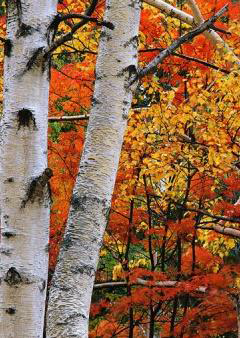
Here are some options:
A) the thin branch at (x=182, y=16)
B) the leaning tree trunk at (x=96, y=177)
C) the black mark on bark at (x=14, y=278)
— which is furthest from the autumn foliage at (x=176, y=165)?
the black mark on bark at (x=14, y=278)

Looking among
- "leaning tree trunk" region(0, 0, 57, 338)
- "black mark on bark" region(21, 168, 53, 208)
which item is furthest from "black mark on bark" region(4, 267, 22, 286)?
"black mark on bark" region(21, 168, 53, 208)

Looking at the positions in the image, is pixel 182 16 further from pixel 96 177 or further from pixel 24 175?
pixel 24 175

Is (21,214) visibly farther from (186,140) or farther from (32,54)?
(186,140)

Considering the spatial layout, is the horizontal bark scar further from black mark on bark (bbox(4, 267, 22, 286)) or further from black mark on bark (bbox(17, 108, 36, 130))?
black mark on bark (bbox(17, 108, 36, 130))

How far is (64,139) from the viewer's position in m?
9.99

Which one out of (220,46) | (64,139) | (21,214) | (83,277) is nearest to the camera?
(21,214)

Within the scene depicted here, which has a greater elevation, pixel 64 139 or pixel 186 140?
pixel 64 139

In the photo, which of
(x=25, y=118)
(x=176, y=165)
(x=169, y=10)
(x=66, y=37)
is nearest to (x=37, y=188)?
(x=25, y=118)

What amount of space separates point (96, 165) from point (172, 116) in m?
5.26

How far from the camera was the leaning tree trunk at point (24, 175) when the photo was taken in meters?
1.60

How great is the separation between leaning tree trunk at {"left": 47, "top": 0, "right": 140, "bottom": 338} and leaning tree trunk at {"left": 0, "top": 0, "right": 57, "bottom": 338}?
18 cm

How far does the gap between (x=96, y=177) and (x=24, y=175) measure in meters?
0.36

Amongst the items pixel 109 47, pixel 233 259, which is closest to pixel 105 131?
pixel 109 47

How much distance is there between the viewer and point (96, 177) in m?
1.93
